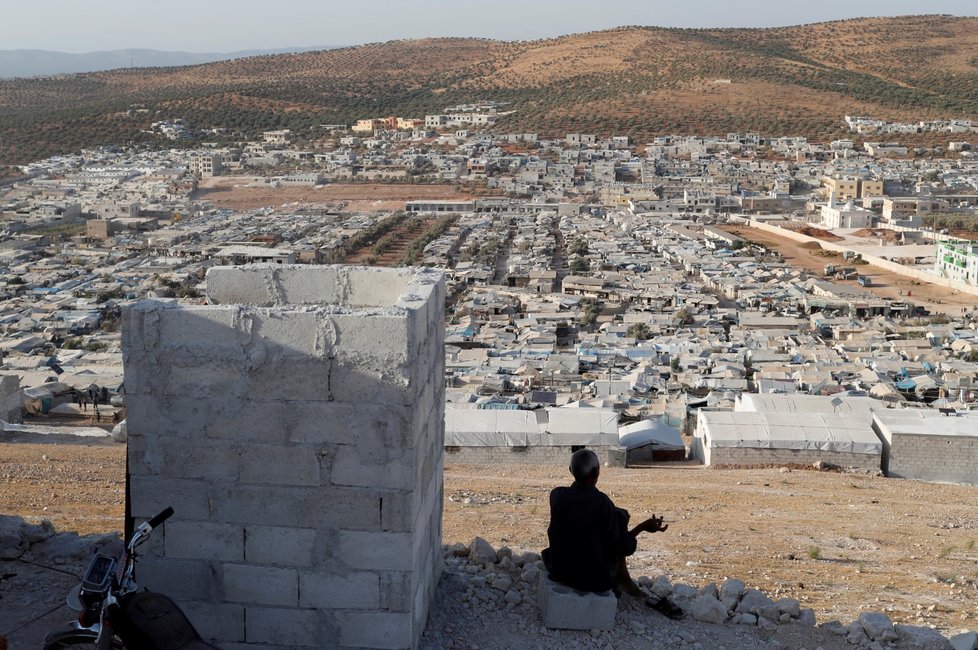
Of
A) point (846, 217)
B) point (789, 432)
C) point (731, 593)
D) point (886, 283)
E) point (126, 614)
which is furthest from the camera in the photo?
point (846, 217)

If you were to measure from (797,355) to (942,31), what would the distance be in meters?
81.3

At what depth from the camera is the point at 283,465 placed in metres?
3.55

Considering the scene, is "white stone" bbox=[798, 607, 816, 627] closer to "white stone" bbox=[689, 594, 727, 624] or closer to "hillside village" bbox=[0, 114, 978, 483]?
"white stone" bbox=[689, 594, 727, 624]

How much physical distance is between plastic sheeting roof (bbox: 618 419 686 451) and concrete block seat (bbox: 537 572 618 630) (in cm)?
579

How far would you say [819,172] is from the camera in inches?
2154

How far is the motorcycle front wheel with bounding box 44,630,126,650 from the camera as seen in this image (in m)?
3.24

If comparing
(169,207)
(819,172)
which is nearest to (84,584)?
(169,207)

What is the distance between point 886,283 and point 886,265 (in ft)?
10.6

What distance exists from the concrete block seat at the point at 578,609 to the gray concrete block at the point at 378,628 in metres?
0.63

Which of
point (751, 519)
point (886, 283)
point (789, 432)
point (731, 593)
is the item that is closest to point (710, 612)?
point (731, 593)

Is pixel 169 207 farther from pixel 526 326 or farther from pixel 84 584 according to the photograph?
pixel 84 584

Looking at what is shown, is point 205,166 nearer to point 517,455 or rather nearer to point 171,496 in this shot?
point 517,455

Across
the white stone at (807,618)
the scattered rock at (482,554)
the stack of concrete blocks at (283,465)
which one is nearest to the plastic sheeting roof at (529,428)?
the scattered rock at (482,554)

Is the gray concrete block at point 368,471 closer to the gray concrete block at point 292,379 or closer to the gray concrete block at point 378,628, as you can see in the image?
the gray concrete block at point 292,379
